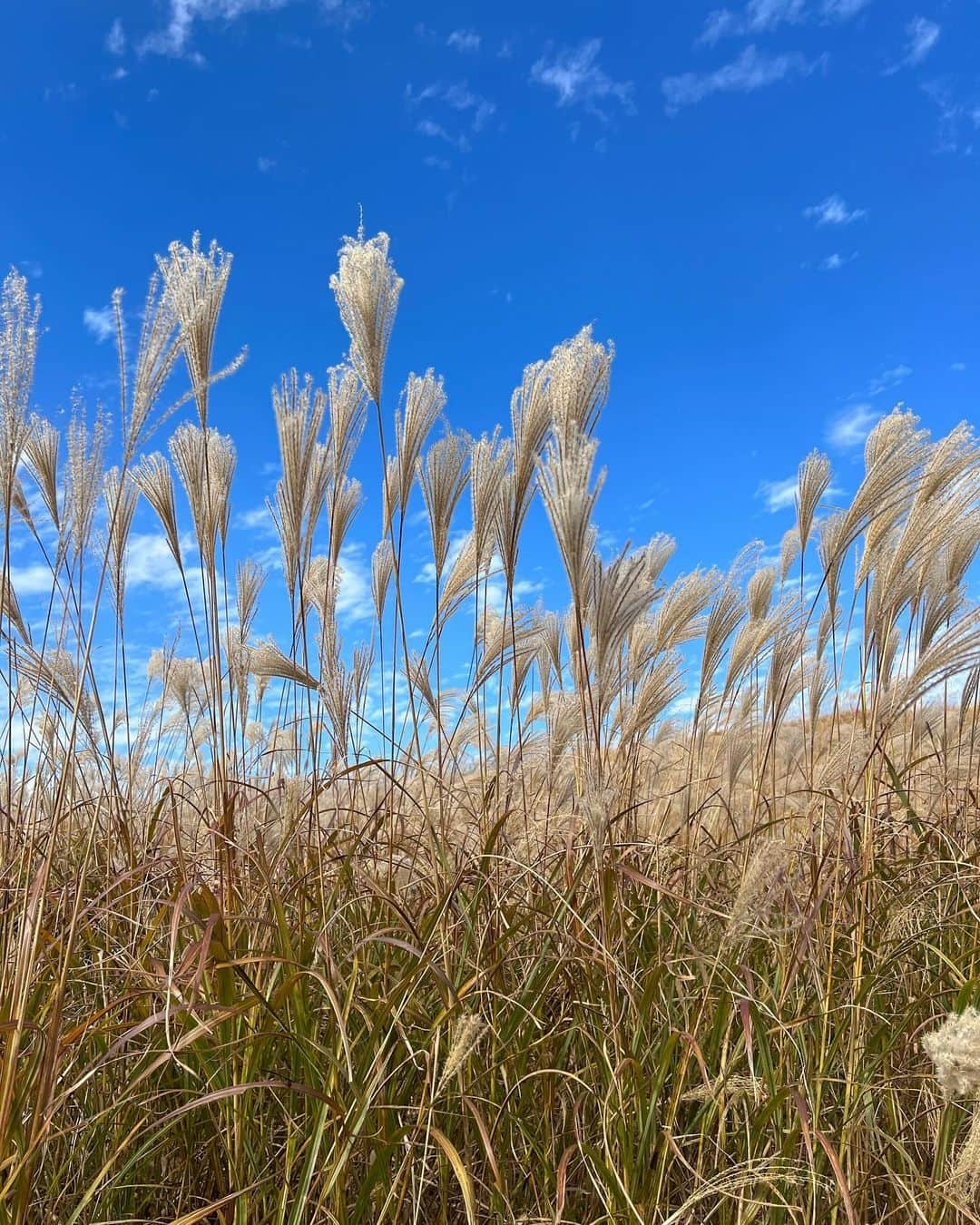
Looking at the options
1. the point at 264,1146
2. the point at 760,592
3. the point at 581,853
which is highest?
the point at 760,592

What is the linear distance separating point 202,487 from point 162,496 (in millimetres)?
147

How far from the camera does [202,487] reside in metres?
3.00

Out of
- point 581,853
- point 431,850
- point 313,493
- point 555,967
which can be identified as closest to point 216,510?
point 313,493

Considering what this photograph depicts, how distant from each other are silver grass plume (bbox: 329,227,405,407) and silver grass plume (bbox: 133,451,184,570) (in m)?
0.85

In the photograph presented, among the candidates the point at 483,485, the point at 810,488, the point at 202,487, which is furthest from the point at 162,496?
the point at 810,488

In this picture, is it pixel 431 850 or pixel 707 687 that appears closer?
pixel 431 850

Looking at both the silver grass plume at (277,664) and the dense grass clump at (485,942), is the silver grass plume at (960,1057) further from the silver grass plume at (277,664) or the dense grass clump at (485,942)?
the silver grass plume at (277,664)

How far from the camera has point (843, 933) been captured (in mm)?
2381

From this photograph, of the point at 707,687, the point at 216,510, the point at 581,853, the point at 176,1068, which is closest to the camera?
the point at 176,1068

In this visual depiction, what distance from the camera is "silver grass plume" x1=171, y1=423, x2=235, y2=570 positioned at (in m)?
2.83

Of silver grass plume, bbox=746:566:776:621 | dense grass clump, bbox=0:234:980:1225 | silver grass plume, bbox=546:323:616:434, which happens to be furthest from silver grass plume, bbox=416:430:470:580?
silver grass plume, bbox=746:566:776:621

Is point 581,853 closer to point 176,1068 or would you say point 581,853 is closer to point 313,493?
point 176,1068

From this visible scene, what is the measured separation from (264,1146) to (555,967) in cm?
73

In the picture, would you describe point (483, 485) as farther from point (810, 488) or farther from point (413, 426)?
point (810, 488)
